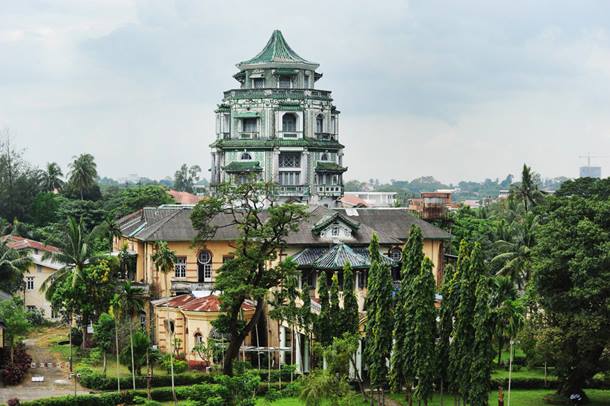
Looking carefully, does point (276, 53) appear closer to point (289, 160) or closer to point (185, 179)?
point (289, 160)

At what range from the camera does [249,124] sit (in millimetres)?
90875

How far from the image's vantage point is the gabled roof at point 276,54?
305 feet

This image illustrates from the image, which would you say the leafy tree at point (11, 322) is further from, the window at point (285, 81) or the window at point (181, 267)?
the window at point (285, 81)

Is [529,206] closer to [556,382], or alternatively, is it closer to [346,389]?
[556,382]

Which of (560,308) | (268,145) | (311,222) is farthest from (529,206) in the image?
(560,308)

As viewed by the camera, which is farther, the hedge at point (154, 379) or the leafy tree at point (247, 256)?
the hedge at point (154, 379)

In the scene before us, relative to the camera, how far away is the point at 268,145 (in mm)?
89312

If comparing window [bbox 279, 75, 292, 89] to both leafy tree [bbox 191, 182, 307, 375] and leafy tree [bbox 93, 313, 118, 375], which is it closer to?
leafy tree [bbox 93, 313, 118, 375]

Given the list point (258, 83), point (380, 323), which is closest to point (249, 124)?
point (258, 83)

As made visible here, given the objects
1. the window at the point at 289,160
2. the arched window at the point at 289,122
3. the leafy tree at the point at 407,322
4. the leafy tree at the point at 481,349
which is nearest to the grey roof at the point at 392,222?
the leafy tree at the point at 407,322

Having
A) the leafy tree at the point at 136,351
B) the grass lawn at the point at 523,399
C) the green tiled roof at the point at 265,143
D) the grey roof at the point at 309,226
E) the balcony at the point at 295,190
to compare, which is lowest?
the grass lawn at the point at 523,399

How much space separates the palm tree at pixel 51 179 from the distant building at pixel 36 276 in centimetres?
4194

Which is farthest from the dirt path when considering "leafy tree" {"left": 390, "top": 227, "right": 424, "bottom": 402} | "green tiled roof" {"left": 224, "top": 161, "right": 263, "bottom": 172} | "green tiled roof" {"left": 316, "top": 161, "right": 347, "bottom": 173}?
"green tiled roof" {"left": 316, "top": 161, "right": 347, "bottom": 173}

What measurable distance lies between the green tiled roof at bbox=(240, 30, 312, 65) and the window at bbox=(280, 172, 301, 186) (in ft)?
32.7
